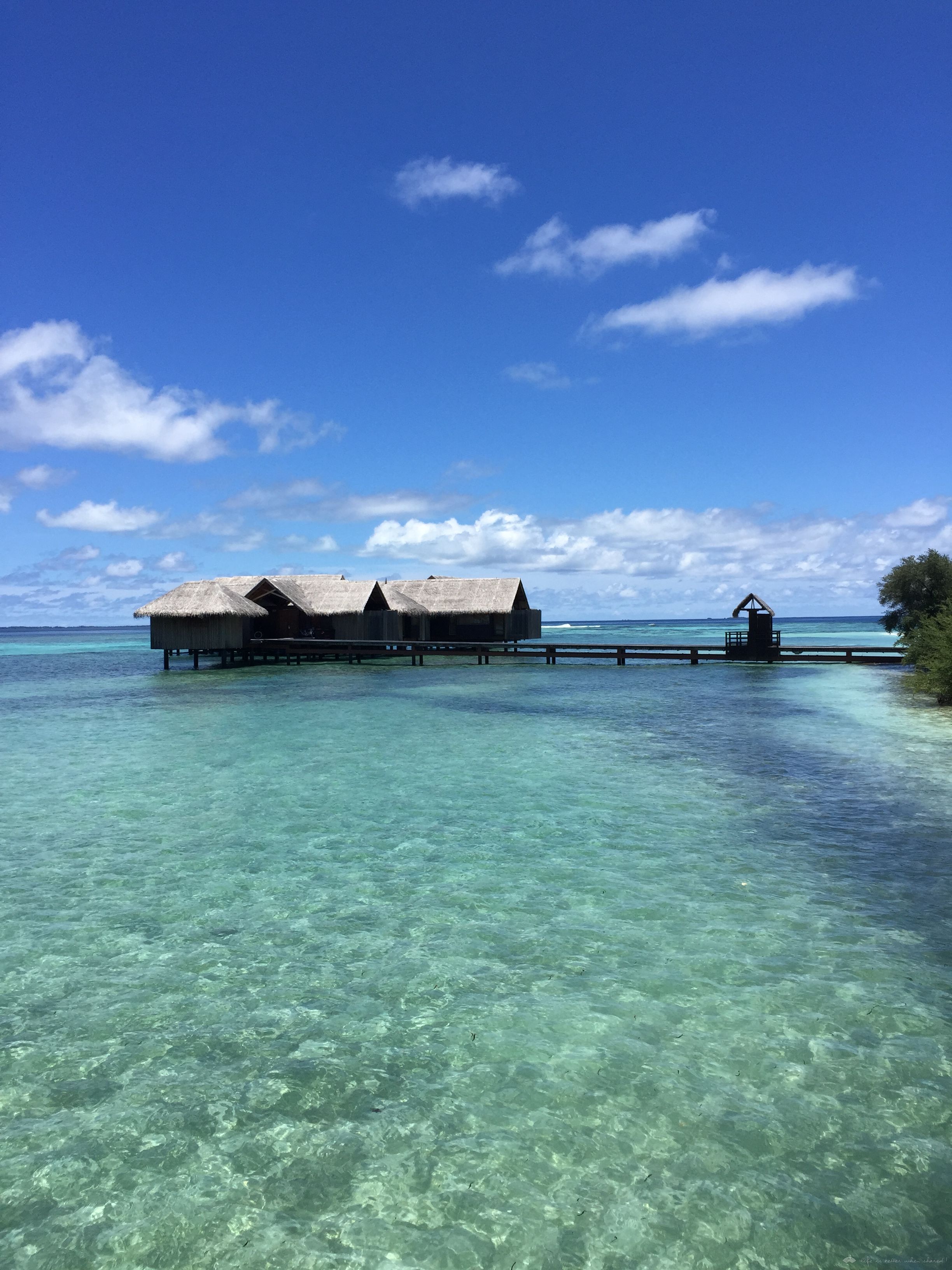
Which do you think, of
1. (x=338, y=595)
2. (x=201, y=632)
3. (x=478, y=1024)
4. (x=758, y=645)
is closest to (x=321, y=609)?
(x=338, y=595)

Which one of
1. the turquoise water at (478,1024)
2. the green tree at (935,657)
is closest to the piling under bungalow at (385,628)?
the green tree at (935,657)

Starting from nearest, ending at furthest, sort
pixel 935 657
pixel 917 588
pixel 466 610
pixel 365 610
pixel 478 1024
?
pixel 478 1024 < pixel 935 657 < pixel 917 588 < pixel 365 610 < pixel 466 610

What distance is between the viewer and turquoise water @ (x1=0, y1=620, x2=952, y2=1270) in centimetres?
355

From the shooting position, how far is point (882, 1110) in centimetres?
428

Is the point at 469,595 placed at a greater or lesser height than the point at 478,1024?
greater

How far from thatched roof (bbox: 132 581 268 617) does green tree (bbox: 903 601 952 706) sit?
2935cm

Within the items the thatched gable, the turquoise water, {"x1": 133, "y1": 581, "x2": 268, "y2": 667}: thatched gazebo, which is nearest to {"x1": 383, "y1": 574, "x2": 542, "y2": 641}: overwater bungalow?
the thatched gable

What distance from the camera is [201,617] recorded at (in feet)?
134

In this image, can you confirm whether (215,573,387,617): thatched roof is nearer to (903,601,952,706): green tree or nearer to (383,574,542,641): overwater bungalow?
(383,574,542,641): overwater bungalow

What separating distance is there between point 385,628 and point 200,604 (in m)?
11.0

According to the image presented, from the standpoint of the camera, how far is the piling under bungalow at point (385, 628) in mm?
40500

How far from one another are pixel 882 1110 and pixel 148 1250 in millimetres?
3591

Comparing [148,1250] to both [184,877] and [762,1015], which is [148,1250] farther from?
[184,877]

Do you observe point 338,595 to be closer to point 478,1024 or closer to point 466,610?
point 466,610
